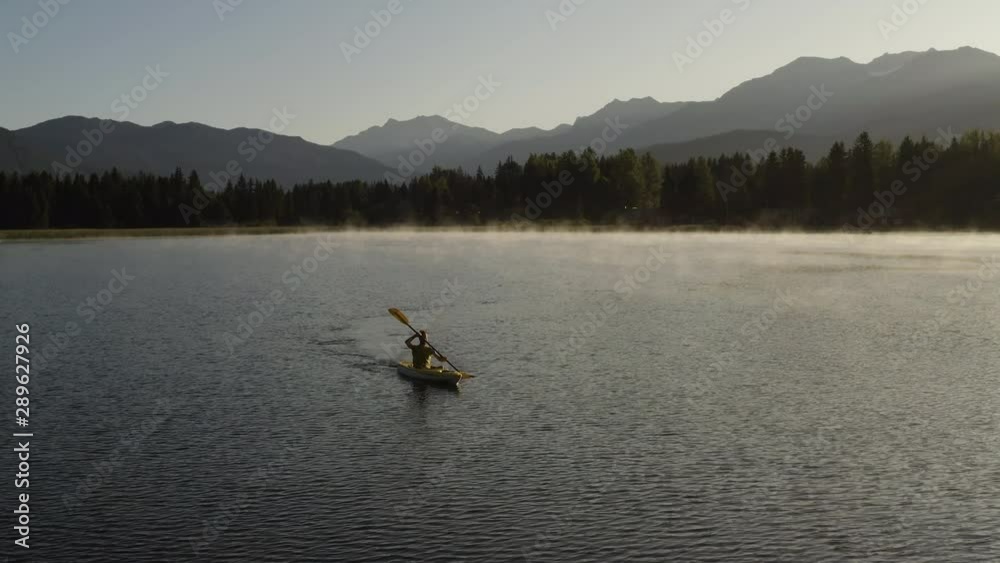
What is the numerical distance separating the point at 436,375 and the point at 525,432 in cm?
1048

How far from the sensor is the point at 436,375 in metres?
43.8

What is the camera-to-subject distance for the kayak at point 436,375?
1710 inches

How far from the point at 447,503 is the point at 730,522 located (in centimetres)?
825

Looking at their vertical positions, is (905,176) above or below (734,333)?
above

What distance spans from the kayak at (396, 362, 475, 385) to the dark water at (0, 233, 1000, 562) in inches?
46.8

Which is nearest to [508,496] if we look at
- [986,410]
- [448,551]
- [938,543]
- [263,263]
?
[448,551]

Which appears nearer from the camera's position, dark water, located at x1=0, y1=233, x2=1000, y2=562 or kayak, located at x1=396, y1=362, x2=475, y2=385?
dark water, located at x1=0, y1=233, x2=1000, y2=562

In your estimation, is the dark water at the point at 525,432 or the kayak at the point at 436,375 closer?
the dark water at the point at 525,432

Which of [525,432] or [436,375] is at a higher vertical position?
[436,375]

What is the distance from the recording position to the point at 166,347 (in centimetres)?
5494

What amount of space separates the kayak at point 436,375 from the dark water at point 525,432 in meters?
1.19

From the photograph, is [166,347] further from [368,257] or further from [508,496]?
[368,257]

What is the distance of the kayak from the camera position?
143 feet

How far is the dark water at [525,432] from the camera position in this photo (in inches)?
937
